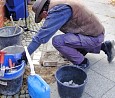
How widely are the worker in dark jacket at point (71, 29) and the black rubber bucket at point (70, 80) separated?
0.34 metres

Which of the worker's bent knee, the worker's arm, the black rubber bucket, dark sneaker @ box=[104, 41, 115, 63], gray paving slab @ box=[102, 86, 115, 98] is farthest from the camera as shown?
dark sneaker @ box=[104, 41, 115, 63]

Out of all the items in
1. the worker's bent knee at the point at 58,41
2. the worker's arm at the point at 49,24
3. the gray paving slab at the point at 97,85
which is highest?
the worker's arm at the point at 49,24

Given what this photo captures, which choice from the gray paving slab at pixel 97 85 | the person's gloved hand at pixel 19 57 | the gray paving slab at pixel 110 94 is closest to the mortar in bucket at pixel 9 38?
the person's gloved hand at pixel 19 57

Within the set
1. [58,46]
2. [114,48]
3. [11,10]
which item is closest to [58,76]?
[58,46]

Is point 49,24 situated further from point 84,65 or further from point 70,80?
point 84,65

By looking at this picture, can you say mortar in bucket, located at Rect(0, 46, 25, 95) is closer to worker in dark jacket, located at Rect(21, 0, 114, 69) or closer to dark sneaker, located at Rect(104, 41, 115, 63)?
worker in dark jacket, located at Rect(21, 0, 114, 69)

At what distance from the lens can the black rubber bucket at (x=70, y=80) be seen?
3043mm

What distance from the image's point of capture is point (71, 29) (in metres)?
3.58

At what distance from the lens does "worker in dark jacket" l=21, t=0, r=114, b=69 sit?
125 inches

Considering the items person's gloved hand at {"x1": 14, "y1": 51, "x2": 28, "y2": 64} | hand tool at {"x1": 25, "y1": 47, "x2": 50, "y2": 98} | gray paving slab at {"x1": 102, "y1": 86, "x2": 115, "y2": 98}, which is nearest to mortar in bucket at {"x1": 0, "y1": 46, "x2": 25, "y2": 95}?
person's gloved hand at {"x1": 14, "y1": 51, "x2": 28, "y2": 64}

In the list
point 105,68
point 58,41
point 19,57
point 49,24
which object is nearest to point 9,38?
point 19,57

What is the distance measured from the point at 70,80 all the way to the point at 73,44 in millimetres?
559

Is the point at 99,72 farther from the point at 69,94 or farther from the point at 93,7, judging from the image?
the point at 93,7

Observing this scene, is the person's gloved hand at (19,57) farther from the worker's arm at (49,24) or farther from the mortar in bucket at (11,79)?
the worker's arm at (49,24)
